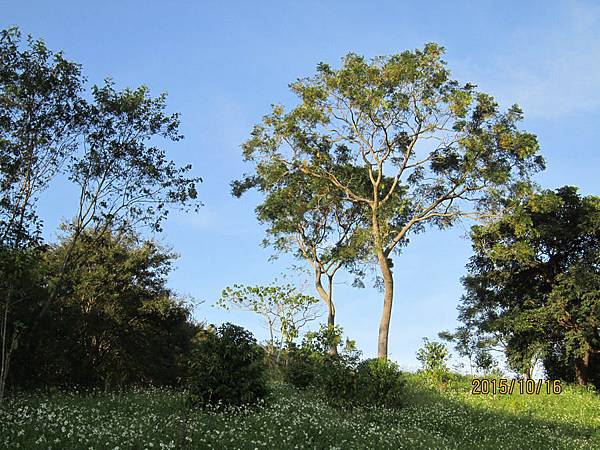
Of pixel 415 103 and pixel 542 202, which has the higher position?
pixel 415 103

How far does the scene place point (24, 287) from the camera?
1339cm

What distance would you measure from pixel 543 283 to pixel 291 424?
18.0 metres

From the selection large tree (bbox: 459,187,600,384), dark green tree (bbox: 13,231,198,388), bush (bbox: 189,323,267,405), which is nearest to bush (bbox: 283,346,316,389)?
dark green tree (bbox: 13,231,198,388)

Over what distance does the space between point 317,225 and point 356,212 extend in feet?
6.36

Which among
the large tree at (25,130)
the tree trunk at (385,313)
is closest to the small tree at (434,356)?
the tree trunk at (385,313)

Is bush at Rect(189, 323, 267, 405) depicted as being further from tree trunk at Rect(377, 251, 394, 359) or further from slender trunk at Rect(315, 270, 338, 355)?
slender trunk at Rect(315, 270, 338, 355)

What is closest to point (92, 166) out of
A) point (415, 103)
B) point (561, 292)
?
point (415, 103)

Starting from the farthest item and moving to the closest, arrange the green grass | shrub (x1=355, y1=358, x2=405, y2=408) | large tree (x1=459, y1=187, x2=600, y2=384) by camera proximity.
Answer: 1. large tree (x1=459, y1=187, x2=600, y2=384)
2. shrub (x1=355, y1=358, x2=405, y2=408)
3. the green grass

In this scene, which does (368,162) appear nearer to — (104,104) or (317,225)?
(317,225)

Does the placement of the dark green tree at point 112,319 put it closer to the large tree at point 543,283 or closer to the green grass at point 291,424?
the green grass at point 291,424

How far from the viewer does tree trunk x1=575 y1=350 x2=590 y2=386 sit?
23281mm
